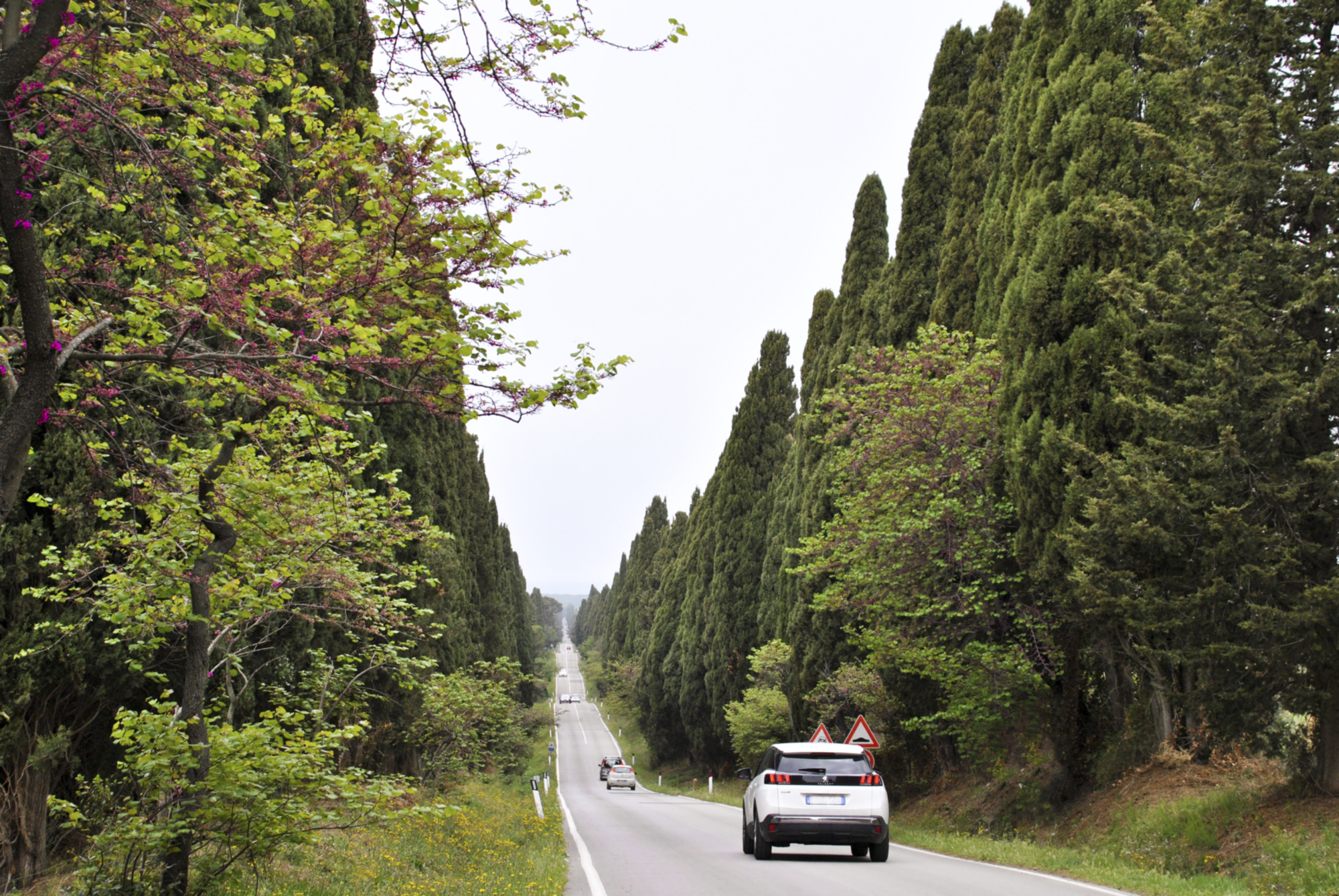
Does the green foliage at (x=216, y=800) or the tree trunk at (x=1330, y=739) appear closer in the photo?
the green foliage at (x=216, y=800)

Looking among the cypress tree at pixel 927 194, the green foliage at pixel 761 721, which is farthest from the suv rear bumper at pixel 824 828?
the green foliage at pixel 761 721

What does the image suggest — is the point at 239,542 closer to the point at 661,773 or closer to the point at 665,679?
the point at 665,679

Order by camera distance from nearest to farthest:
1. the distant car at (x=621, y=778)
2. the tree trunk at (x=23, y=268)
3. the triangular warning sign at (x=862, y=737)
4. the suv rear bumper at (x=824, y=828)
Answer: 1. the tree trunk at (x=23, y=268)
2. the suv rear bumper at (x=824, y=828)
3. the triangular warning sign at (x=862, y=737)
4. the distant car at (x=621, y=778)

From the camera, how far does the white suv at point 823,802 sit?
1159cm

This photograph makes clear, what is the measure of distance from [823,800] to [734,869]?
149 cm

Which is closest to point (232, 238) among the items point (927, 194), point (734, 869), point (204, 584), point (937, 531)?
point (204, 584)

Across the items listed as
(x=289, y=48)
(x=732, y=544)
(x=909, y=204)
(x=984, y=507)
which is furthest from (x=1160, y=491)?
(x=732, y=544)

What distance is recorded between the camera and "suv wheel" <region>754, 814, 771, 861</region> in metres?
11.9

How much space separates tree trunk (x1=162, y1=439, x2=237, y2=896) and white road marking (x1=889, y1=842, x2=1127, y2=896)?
7.70m

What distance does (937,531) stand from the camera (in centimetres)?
1609

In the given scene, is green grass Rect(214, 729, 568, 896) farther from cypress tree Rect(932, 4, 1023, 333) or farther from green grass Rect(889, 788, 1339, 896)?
cypress tree Rect(932, 4, 1023, 333)

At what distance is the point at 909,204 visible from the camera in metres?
25.0

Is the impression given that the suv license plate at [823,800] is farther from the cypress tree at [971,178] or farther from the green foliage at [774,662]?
the green foliage at [774,662]

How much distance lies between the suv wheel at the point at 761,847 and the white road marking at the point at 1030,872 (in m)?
2.48
